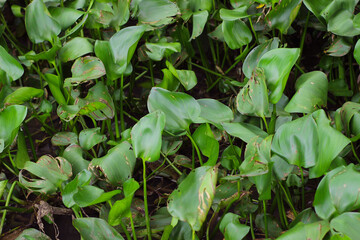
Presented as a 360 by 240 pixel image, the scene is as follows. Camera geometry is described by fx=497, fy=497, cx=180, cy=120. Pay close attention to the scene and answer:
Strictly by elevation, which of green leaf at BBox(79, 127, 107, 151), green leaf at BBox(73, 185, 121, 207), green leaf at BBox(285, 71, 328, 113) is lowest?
green leaf at BBox(79, 127, 107, 151)

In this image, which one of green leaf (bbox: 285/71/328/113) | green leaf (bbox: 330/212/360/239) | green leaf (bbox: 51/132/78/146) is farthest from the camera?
green leaf (bbox: 51/132/78/146)

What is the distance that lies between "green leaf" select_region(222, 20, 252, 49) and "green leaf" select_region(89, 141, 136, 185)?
36cm

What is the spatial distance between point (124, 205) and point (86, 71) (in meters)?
0.35

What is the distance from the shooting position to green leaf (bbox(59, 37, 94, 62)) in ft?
3.69

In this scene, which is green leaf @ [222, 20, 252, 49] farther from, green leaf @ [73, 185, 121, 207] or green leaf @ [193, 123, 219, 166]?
green leaf @ [73, 185, 121, 207]

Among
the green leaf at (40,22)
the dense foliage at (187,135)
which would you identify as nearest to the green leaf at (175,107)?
the dense foliage at (187,135)

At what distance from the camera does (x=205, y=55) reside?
55.8 inches

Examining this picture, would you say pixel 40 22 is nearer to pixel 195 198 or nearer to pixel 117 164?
pixel 117 164

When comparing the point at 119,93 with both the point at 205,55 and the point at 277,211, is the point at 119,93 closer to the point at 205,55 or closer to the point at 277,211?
the point at 205,55

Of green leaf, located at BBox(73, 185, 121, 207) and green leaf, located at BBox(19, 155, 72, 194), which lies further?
green leaf, located at BBox(19, 155, 72, 194)

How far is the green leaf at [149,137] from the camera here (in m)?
0.86

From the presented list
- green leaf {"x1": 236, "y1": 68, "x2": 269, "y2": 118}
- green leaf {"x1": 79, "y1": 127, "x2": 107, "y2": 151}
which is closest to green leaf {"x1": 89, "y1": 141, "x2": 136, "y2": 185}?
green leaf {"x1": 79, "y1": 127, "x2": 107, "y2": 151}

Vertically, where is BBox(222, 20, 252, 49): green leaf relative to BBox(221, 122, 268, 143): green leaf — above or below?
above

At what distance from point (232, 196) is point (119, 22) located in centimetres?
50
